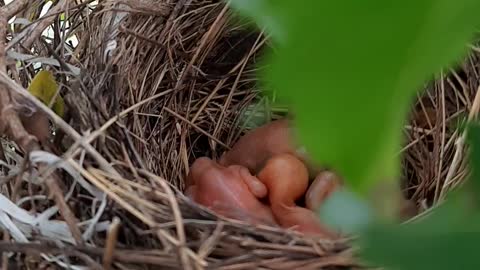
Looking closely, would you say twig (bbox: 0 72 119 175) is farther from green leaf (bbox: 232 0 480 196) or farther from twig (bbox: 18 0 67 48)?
green leaf (bbox: 232 0 480 196)

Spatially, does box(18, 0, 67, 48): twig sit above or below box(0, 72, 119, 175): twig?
above

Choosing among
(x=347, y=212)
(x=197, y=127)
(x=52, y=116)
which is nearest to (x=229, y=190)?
(x=197, y=127)

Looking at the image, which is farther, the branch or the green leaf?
the branch

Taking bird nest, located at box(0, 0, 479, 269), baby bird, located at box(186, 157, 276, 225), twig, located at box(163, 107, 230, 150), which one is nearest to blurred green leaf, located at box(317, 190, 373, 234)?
bird nest, located at box(0, 0, 479, 269)

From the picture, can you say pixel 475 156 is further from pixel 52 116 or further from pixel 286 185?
pixel 286 185

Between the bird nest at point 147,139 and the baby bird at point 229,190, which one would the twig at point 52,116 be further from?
the baby bird at point 229,190

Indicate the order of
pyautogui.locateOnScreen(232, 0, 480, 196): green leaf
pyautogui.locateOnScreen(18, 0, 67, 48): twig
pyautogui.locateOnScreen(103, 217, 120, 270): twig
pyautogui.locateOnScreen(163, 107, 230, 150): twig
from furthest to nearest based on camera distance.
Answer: pyautogui.locateOnScreen(163, 107, 230, 150): twig, pyautogui.locateOnScreen(18, 0, 67, 48): twig, pyautogui.locateOnScreen(103, 217, 120, 270): twig, pyautogui.locateOnScreen(232, 0, 480, 196): green leaf
